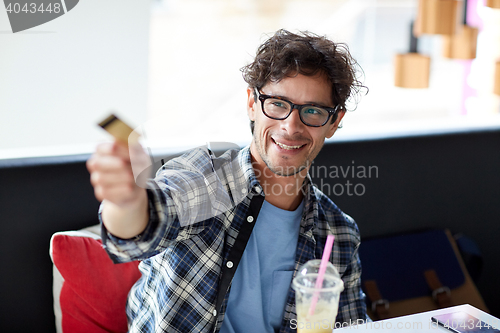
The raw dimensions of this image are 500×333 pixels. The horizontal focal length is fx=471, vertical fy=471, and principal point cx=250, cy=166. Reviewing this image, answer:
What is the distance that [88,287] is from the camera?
1.41 metres

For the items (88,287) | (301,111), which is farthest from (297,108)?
(88,287)

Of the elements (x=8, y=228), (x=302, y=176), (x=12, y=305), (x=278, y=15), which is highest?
(x=278, y=15)

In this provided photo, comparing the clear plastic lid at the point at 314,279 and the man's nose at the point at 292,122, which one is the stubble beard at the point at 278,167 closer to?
the man's nose at the point at 292,122

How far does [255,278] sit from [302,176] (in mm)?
351

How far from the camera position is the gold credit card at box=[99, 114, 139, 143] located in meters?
0.71

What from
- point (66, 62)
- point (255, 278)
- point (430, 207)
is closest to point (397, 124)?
point (430, 207)

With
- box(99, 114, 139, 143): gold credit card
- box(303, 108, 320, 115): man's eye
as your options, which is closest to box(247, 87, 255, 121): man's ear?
box(303, 108, 320, 115): man's eye

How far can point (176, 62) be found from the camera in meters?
7.06

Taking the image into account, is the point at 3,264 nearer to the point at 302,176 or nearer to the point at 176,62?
the point at 302,176

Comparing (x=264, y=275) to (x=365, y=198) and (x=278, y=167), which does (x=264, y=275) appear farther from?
(x=365, y=198)

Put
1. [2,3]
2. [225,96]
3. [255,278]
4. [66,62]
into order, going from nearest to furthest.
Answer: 1. [255,278]
2. [2,3]
3. [66,62]
4. [225,96]

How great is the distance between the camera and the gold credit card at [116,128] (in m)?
0.71

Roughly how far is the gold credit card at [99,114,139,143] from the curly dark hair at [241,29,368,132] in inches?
27.2

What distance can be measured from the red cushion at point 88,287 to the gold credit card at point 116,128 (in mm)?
815
